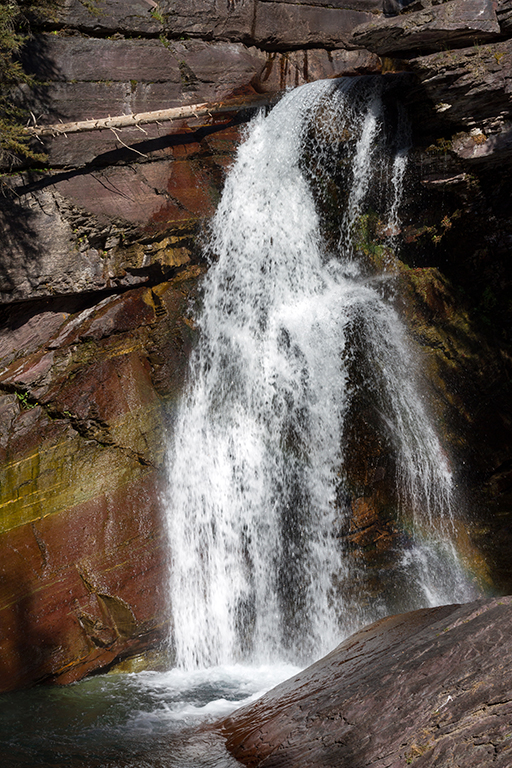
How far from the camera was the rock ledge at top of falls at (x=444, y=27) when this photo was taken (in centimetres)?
704

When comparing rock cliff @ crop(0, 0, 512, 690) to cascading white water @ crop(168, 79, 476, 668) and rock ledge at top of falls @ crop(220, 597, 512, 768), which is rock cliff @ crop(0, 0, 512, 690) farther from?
rock ledge at top of falls @ crop(220, 597, 512, 768)

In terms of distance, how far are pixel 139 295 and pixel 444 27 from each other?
5.73m

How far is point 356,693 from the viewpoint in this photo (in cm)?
315

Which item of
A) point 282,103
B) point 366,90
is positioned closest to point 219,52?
point 282,103

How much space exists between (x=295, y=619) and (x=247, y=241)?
5634mm

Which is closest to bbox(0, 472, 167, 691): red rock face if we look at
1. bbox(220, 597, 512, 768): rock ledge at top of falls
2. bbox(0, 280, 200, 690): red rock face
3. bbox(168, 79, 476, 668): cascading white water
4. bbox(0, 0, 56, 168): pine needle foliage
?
bbox(0, 280, 200, 690): red rock face

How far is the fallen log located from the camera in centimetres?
777

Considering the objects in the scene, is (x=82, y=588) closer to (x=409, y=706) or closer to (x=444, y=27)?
(x=409, y=706)

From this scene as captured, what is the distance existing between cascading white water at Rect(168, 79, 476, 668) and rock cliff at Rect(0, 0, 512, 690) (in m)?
0.39

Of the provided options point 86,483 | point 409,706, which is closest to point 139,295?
point 86,483

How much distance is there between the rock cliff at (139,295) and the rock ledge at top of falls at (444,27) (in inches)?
1.1

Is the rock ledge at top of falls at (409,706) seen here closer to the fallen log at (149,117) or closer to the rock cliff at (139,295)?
the rock cliff at (139,295)

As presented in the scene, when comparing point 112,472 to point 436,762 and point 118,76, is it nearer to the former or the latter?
point 436,762

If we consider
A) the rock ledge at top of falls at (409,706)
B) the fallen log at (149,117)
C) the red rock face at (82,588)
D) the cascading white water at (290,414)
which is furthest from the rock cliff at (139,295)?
the rock ledge at top of falls at (409,706)
